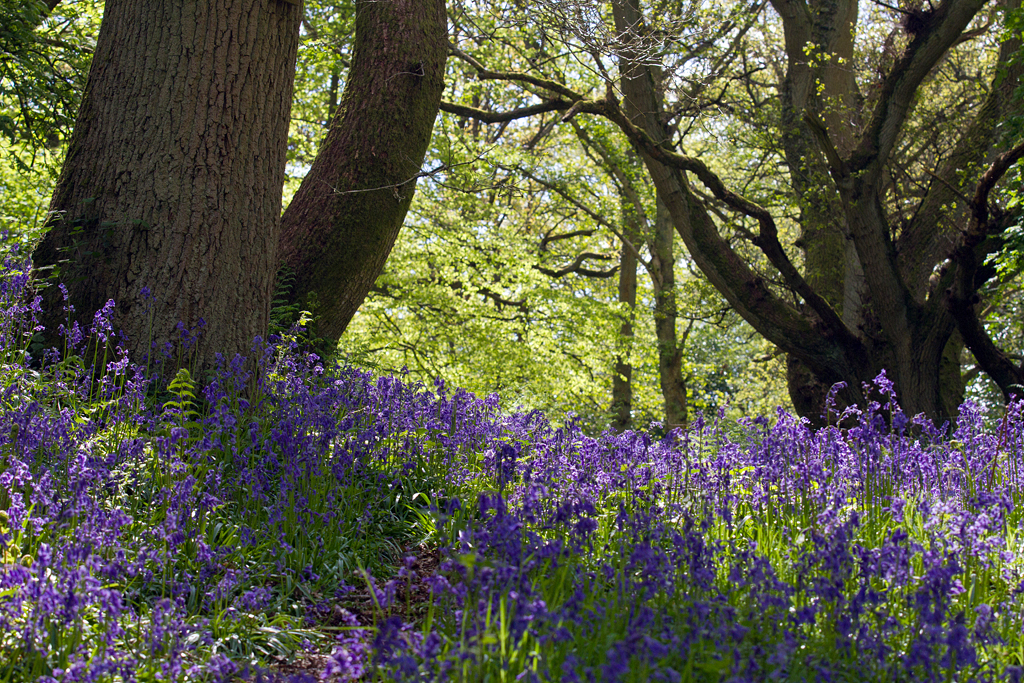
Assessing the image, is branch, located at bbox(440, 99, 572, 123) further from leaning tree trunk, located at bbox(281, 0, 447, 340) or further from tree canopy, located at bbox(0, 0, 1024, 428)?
leaning tree trunk, located at bbox(281, 0, 447, 340)

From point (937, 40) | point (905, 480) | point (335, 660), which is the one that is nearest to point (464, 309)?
point (937, 40)

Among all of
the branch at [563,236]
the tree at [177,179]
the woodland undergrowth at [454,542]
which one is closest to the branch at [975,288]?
the woodland undergrowth at [454,542]

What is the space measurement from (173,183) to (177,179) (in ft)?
0.12

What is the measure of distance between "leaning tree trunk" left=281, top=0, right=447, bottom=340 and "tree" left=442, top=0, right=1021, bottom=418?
1541 millimetres

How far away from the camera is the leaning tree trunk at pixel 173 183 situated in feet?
15.5

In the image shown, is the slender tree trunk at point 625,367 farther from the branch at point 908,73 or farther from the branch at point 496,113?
the branch at point 908,73

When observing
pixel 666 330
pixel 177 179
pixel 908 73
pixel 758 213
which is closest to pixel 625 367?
pixel 666 330

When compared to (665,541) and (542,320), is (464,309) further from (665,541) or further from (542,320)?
(665,541)

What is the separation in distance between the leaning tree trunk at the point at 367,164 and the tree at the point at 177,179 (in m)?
1.38

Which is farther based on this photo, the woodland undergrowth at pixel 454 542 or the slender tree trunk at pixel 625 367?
the slender tree trunk at pixel 625 367

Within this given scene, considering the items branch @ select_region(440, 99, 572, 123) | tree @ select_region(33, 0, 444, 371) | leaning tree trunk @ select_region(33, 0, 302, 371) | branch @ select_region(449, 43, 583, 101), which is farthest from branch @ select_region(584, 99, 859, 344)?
leaning tree trunk @ select_region(33, 0, 302, 371)

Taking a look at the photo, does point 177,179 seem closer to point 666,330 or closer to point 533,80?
point 533,80

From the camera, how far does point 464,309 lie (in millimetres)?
14562

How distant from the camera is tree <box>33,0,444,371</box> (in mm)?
4738
